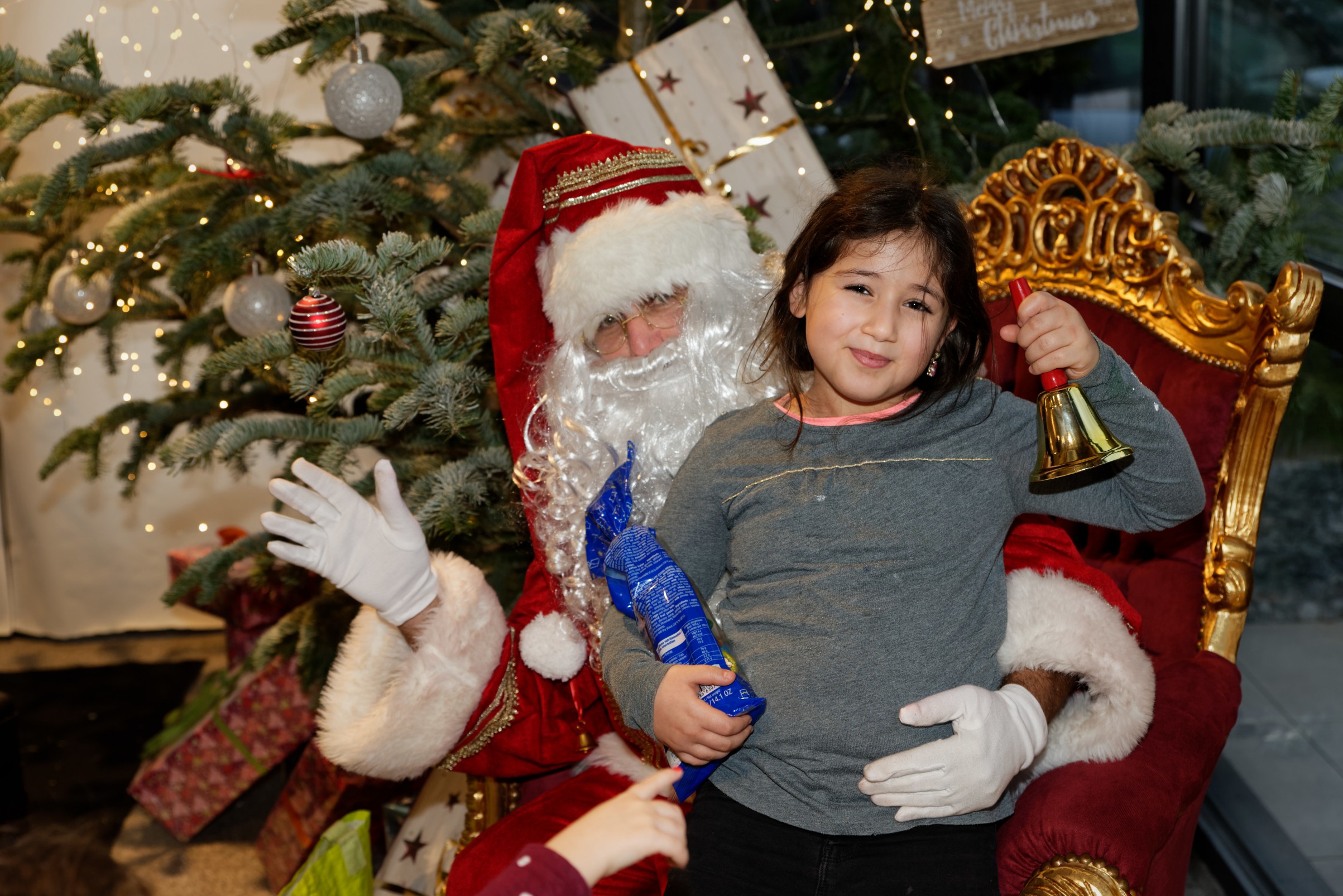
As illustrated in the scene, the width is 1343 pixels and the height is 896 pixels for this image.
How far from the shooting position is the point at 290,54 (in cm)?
362

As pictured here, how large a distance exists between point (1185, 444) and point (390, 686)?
130 cm

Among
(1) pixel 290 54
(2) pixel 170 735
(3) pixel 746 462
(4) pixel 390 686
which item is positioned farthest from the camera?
(1) pixel 290 54

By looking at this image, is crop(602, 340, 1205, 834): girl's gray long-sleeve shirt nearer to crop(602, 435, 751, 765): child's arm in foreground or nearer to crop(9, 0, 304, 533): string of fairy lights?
crop(602, 435, 751, 765): child's arm in foreground

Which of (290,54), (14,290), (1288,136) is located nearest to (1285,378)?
(1288,136)

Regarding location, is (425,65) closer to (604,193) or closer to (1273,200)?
(604,193)

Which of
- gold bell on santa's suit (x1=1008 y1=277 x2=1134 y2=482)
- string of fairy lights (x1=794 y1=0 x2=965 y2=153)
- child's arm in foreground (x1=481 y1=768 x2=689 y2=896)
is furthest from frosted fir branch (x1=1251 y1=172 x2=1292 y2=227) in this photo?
child's arm in foreground (x1=481 y1=768 x2=689 y2=896)

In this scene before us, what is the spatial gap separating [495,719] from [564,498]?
0.41 meters

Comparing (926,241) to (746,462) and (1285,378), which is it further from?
(1285,378)

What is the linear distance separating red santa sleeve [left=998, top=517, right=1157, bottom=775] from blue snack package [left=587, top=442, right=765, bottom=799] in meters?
0.42

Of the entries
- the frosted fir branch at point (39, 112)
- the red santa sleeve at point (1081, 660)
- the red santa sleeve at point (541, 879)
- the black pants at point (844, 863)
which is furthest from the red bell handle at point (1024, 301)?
the frosted fir branch at point (39, 112)

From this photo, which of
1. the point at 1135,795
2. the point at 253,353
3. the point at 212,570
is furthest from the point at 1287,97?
the point at 212,570

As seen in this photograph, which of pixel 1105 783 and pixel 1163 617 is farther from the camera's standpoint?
pixel 1163 617

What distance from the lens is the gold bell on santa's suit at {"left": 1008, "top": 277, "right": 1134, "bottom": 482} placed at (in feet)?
4.03

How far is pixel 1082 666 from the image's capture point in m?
1.51
